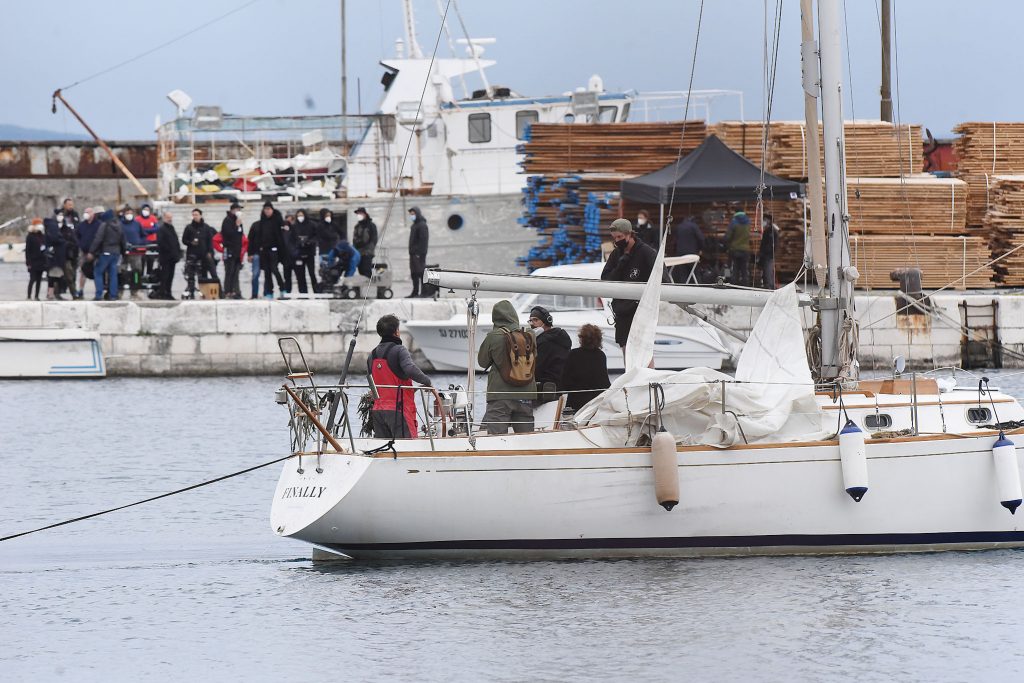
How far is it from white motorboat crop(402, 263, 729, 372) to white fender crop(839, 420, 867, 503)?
1322 cm

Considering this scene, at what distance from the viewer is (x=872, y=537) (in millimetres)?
11680

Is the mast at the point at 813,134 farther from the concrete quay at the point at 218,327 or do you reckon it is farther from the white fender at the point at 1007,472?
the concrete quay at the point at 218,327

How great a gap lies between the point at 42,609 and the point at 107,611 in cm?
48

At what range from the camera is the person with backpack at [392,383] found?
1208 cm

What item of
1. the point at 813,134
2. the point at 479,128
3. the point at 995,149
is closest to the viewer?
the point at 813,134

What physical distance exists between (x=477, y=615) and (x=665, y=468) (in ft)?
5.51

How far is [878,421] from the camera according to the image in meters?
12.0

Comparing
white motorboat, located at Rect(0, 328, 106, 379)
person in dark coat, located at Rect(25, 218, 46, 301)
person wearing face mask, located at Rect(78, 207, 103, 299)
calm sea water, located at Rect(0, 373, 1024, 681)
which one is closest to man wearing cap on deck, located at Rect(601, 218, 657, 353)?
calm sea water, located at Rect(0, 373, 1024, 681)

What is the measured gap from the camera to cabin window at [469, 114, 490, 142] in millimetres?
34844

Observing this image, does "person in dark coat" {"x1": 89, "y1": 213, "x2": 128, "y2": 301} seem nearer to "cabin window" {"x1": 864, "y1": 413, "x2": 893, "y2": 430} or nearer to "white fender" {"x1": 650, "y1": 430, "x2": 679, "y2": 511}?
"white fender" {"x1": 650, "y1": 430, "x2": 679, "y2": 511}

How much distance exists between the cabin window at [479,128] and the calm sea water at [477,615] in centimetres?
2131

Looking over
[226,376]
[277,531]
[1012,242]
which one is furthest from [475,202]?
[277,531]

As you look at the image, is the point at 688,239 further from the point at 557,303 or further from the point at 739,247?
the point at 557,303

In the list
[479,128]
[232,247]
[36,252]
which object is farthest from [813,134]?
[479,128]
